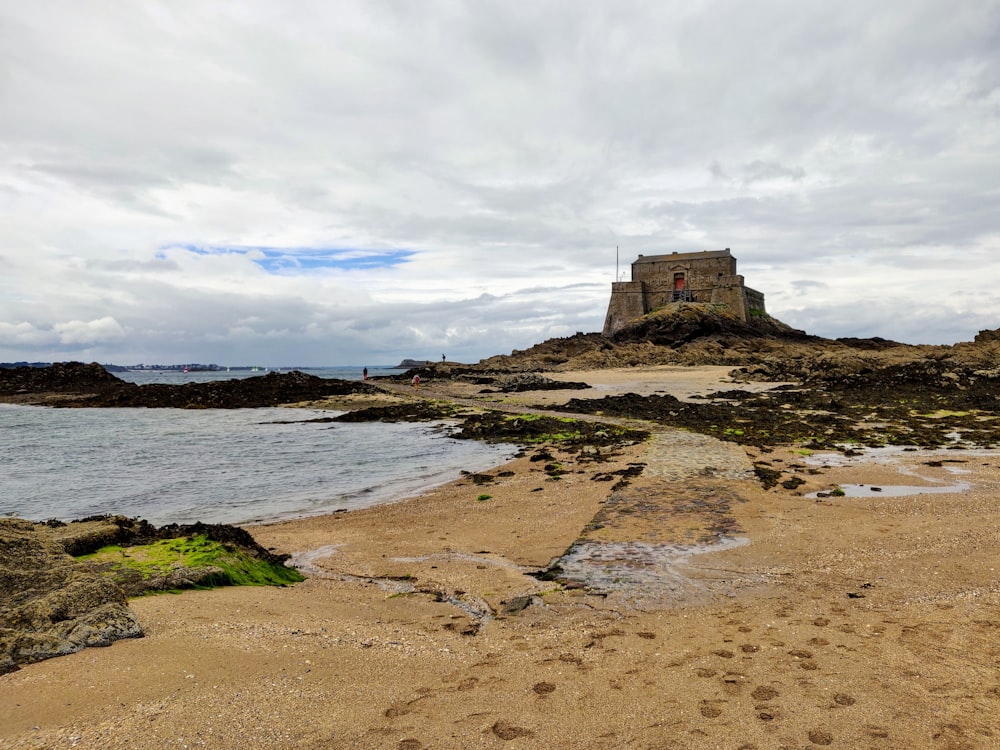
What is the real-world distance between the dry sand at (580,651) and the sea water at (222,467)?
13.9ft

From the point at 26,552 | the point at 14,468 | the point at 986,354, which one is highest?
the point at 986,354

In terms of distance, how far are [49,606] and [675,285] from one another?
2593 inches

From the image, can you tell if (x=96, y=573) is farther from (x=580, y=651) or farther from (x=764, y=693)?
(x=764, y=693)

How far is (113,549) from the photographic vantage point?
5.91 m

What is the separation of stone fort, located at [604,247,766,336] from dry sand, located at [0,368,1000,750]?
57.0 metres

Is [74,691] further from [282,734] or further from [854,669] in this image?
[854,669]

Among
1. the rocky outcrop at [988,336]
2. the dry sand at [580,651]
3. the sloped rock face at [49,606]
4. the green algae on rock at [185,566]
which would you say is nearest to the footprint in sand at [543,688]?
the dry sand at [580,651]

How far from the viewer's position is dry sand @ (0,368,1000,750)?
299 centimetres

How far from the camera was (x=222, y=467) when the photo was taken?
15.7m

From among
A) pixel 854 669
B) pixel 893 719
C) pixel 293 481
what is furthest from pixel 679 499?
pixel 293 481

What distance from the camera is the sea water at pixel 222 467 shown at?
11.4m

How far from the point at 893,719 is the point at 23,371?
206 feet

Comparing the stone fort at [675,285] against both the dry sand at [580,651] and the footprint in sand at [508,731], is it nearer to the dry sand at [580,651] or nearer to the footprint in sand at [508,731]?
the dry sand at [580,651]

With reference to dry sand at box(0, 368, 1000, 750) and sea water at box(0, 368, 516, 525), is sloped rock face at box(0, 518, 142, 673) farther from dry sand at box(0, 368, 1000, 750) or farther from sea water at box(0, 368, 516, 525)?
sea water at box(0, 368, 516, 525)
